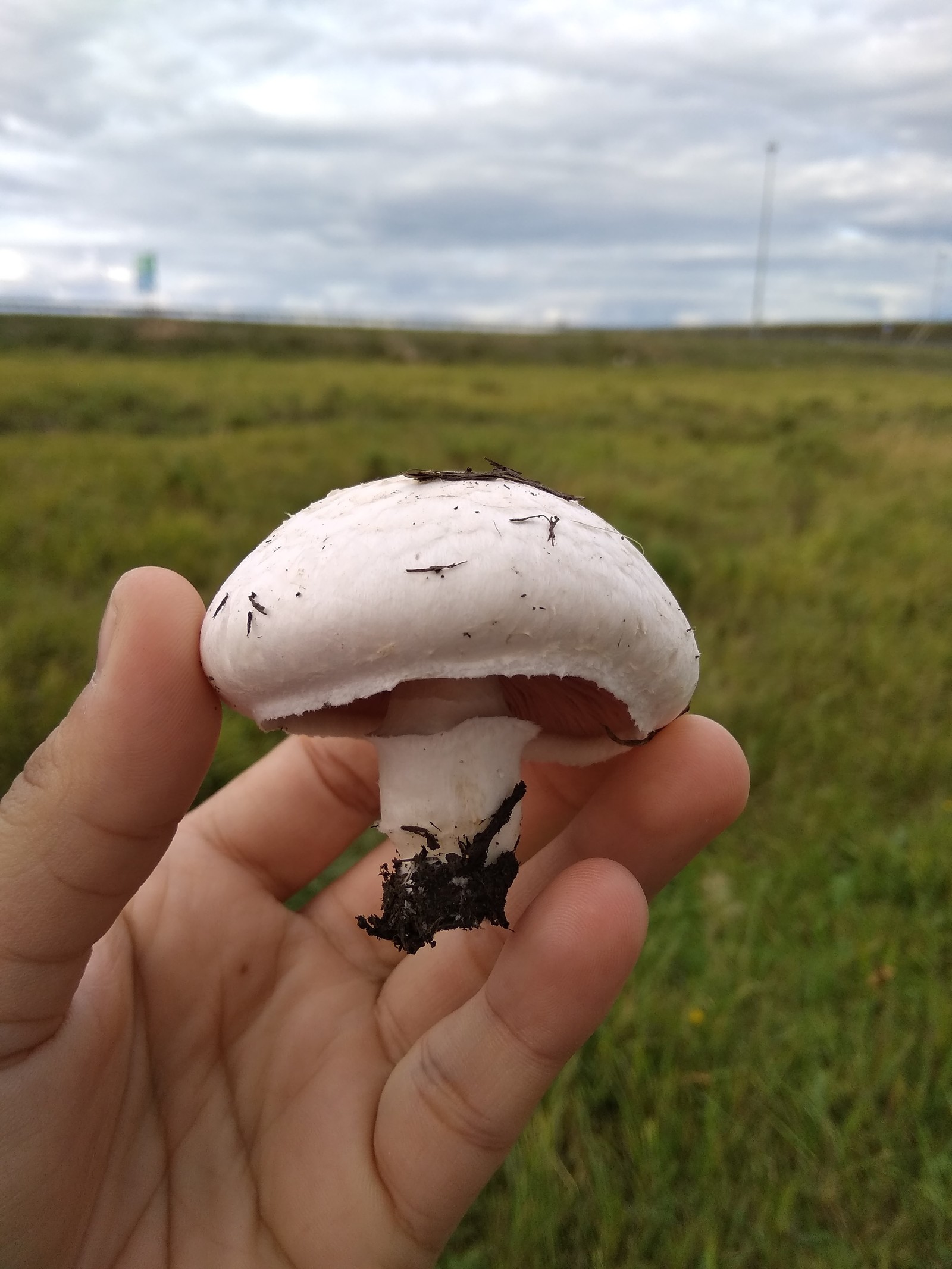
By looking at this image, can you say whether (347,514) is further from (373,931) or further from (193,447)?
(193,447)

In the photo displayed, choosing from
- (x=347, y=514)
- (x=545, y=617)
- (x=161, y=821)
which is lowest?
(x=161, y=821)

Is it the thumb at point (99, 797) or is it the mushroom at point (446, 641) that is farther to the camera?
the thumb at point (99, 797)

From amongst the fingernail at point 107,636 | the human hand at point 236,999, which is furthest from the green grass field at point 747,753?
the fingernail at point 107,636

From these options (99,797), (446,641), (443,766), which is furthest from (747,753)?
(99,797)

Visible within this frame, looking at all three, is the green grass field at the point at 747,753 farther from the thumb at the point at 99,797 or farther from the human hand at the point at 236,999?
the thumb at the point at 99,797

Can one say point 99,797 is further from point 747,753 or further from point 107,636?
point 747,753

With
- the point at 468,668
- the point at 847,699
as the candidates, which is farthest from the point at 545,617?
the point at 847,699
